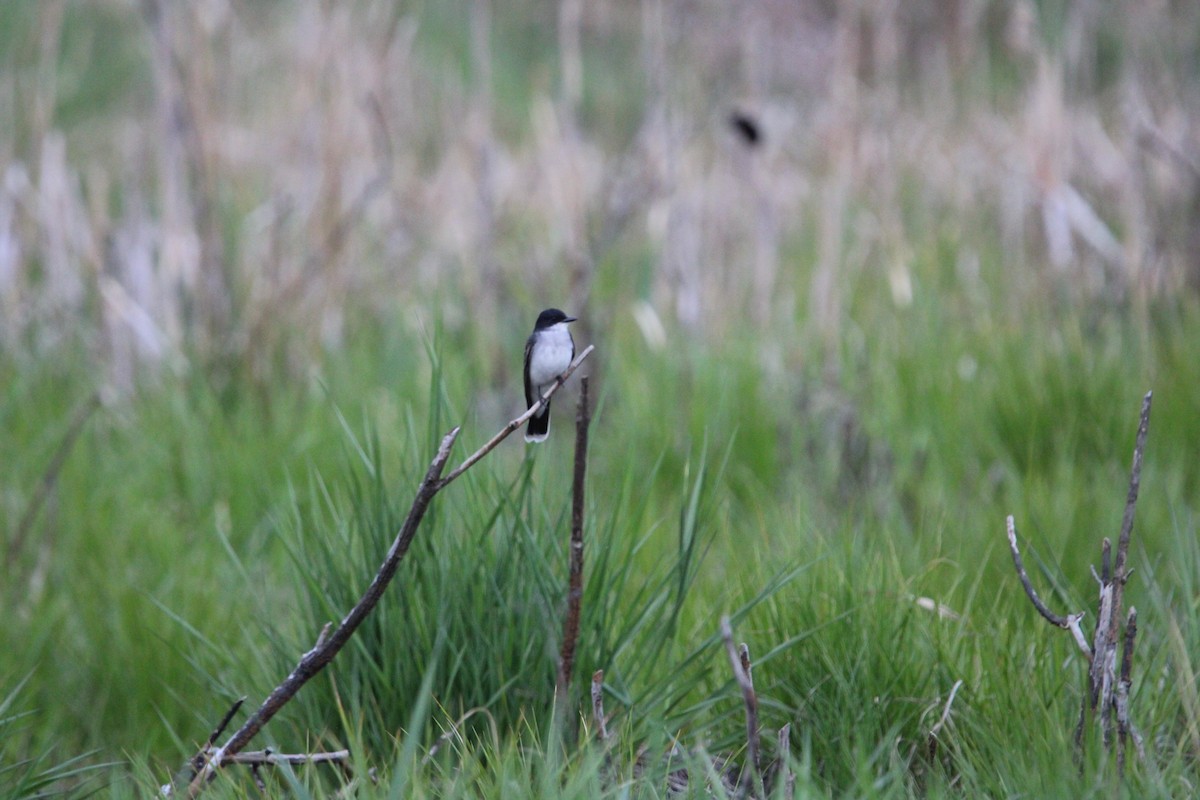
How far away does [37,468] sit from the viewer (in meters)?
3.05

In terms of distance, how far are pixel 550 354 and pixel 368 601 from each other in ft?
2.14

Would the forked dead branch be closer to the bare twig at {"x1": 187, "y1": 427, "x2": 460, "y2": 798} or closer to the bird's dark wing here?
the bare twig at {"x1": 187, "y1": 427, "x2": 460, "y2": 798}

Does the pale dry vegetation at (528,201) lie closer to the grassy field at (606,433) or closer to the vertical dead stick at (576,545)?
the grassy field at (606,433)

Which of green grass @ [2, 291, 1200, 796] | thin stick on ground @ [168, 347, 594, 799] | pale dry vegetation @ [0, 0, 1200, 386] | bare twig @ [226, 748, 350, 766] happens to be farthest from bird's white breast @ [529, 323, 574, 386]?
pale dry vegetation @ [0, 0, 1200, 386]

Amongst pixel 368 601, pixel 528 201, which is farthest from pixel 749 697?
pixel 528 201

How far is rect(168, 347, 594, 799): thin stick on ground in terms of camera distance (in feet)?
4.26

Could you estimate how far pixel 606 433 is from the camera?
3.18m

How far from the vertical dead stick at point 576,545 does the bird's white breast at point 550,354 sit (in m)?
0.53

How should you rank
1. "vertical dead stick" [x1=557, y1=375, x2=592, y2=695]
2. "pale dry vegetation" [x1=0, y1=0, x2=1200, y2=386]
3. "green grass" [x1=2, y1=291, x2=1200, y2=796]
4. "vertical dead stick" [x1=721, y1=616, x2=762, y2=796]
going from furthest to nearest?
1. "pale dry vegetation" [x1=0, y1=0, x2=1200, y2=386]
2. "green grass" [x1=2, y1=291, x2=1200, y2=796]
3. "vertical dead stick" [x1=557, y1=375, x2=592, y2=695]
4. "vertical dead stick" [x1=721, y1=616, x2=762, y2=796]

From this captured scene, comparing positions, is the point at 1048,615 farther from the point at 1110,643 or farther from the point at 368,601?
the point at 368,601

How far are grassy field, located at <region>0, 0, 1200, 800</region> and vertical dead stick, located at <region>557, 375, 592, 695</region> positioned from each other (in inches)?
4.0

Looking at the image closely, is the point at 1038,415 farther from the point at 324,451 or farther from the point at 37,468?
the point at 37,468

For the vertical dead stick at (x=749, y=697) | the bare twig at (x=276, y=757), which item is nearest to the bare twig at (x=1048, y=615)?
the vertical dead stick at (x=749, y=697)

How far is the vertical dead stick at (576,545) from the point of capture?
4.04ft
